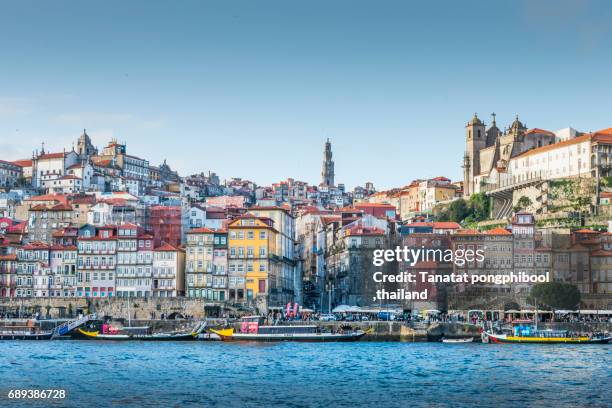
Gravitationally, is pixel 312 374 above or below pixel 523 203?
below

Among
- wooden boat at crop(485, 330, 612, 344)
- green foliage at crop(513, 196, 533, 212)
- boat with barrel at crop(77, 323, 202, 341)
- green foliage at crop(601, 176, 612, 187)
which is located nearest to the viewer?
wooden boat at crop(485, 330, 612, 344)

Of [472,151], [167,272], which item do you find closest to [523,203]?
[472,151]

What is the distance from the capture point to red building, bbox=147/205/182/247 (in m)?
90.4

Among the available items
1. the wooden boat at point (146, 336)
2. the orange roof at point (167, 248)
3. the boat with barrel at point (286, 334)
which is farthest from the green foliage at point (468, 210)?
the wooden boat at point (146, 336)


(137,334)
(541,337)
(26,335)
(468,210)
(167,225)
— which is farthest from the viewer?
(468,210)

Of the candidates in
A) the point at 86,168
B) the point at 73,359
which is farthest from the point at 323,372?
the point at 86,168

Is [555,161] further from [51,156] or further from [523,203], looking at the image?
[51,156]

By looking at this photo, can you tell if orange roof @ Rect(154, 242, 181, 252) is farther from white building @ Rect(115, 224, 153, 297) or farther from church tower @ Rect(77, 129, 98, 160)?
church tower @ Rect(77, 129, 98, 160)

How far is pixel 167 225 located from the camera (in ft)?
299

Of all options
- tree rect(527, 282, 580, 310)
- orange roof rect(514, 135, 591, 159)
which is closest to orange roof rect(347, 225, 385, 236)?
tree rect(527, 282, 580, 310)

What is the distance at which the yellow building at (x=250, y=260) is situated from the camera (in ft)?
266

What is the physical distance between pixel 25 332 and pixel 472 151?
68.7m

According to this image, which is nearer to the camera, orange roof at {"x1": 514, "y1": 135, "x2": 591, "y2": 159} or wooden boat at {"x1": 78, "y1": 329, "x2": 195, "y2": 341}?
wooden boat at {"x1": 78, "y1": 329, "x2": 195, "y2": 341}

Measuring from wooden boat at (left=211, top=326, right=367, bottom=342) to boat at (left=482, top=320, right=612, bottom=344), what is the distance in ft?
29.2
